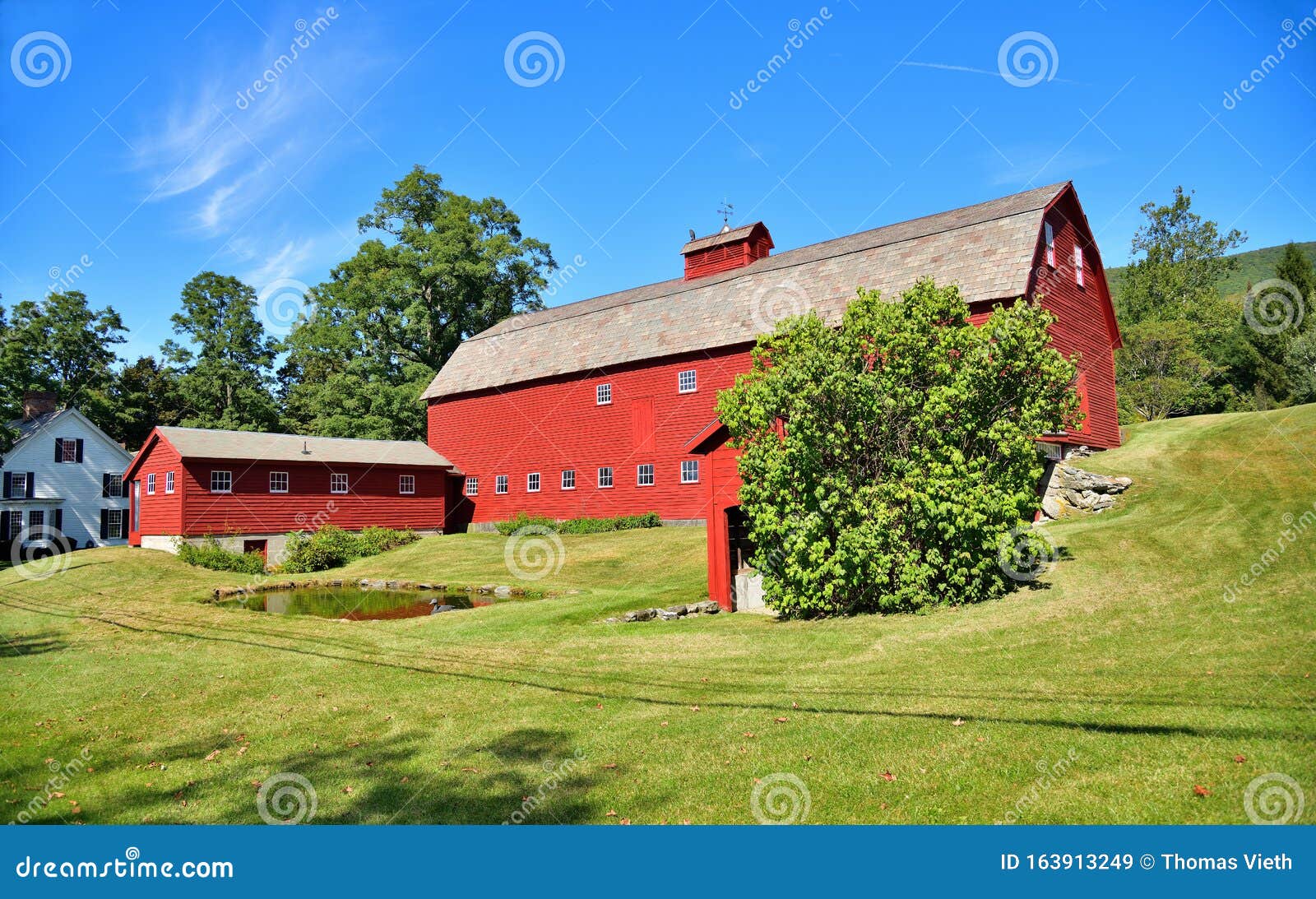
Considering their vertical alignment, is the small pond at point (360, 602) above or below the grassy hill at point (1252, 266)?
below

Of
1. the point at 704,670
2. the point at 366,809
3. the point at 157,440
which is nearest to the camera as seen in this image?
the point at 366,809

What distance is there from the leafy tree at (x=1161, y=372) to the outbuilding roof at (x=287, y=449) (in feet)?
→ 131

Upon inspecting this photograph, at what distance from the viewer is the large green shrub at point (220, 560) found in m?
28.3

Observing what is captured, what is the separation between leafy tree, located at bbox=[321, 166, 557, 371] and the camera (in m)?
47.8

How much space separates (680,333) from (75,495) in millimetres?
34361

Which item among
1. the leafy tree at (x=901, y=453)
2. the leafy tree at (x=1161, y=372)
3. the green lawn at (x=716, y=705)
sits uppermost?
the leafy tree at (x=1161, y=372)

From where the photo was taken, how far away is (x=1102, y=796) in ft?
17.9

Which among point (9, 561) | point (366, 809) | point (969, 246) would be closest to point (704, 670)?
point (366, 809)

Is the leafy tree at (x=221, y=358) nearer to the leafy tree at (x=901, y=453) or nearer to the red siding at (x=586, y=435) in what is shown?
the red siding at (x=586, y=435)

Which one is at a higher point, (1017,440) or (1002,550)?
(1017,440)

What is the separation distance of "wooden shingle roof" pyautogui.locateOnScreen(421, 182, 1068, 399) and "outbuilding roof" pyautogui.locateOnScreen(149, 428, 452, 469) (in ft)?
15.8

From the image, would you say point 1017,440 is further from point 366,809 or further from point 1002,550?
point 366,809

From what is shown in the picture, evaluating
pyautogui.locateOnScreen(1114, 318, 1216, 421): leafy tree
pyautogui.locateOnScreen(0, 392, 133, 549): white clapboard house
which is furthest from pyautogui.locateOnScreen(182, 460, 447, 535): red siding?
pyautogui.locateOnScreen(1114, 318, 1216, 421): leafy tree

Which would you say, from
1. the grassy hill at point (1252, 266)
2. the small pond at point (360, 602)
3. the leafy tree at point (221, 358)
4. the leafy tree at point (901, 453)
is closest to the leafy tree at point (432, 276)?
the leafy tree at point (221, 358)
